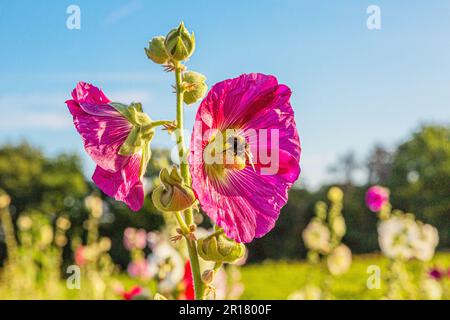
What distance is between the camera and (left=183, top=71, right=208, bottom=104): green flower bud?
502 millimetres

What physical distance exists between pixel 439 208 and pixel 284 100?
12.8m

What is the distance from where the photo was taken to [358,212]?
11312 mm

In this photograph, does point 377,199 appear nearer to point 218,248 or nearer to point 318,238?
point 318,238

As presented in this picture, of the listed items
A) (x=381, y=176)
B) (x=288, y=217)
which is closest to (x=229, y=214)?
(x=288, y=217)

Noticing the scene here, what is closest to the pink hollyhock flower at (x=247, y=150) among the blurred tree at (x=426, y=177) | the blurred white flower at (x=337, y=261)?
the blurred white flower at (x=337, y=261)

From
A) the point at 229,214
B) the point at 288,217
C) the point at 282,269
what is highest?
the point at 229,214

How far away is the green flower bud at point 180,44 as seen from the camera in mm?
493

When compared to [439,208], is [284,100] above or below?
above

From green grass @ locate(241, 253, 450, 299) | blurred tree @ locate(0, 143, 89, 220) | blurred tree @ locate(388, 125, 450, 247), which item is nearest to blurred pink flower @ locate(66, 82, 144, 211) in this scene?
green grass @ locate(241, 253, 450, 299)

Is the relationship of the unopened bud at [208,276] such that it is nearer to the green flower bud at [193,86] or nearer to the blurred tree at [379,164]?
the green flower bud at [193,86]

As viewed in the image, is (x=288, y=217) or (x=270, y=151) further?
(x=288, y=217)

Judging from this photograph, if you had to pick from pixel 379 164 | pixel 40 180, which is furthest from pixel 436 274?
pixel 379 164

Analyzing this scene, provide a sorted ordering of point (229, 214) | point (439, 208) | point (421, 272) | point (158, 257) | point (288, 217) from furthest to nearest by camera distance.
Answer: point (439, 208) → point (288, 217) → point (421, 272) → point (158, 257) → point (229, 214)
